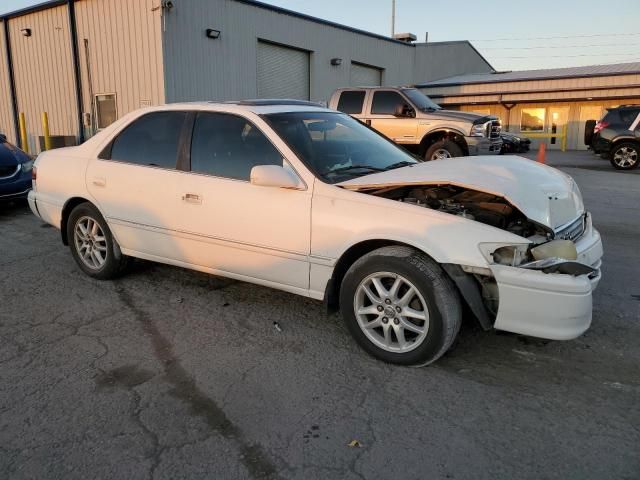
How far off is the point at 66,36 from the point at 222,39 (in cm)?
539

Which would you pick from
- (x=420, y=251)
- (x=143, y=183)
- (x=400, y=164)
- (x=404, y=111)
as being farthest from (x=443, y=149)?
(x=420, y=251)

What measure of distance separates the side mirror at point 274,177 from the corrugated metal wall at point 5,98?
69.9ft

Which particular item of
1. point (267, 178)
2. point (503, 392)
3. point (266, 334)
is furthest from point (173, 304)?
point (503, 392)

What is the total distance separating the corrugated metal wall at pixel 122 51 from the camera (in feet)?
51.8

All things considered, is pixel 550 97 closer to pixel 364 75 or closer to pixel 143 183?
pixel 364 75

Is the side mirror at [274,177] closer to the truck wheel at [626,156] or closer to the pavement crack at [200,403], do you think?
the pavement crack at [200,403]

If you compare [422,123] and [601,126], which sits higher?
[422,123]

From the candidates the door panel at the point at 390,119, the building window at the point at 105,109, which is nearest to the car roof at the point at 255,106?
the door panel at the point at 390,119

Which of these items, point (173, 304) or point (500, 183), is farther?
point (173, 304)

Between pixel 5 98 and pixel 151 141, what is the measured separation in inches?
804

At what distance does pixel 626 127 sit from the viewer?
14969 millimetres

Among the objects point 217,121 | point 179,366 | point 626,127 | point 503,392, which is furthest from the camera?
point 626,127

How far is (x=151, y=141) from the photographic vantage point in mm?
4578

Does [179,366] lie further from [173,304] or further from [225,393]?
[173,304]
